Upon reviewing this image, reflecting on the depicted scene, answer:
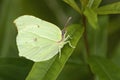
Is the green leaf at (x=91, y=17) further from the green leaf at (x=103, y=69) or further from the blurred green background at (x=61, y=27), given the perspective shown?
the blurred green background at (x=61, y=27)

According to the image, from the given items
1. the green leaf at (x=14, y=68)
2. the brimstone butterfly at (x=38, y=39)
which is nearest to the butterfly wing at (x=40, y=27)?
the brimstone butterfly at (x=38, y=39)

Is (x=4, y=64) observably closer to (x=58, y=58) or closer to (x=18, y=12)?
(x=58, y=58)

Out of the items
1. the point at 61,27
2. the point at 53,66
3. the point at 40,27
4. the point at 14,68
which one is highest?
the point at 40,27

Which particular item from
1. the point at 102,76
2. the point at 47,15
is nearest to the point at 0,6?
the point at 47,15

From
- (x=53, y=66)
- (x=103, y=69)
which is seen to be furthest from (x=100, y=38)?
(x=53, y=66)

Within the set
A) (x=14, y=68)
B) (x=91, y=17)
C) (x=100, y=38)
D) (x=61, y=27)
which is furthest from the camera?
(x=61, y=27)

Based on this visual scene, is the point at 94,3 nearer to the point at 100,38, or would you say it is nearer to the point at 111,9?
the point at 111,9

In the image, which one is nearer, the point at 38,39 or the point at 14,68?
the point at 38,39
